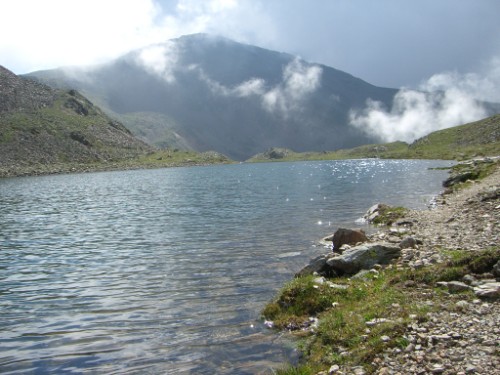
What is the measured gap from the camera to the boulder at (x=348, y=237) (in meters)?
27.6

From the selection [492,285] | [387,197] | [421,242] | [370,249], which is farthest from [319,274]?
[387,197]

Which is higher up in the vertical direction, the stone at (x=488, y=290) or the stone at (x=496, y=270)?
the stone at (x=496, y=270)

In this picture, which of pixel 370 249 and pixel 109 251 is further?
pixel 109 251

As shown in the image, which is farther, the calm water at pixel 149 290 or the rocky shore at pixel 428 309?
the calm water at pixel 149 290

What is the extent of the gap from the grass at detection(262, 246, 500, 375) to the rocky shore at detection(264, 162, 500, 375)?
41mm

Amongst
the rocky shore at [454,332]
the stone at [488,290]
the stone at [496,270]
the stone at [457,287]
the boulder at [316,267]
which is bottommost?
the boulder at [316,267]

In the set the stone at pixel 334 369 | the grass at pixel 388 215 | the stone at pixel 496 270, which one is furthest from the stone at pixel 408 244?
the grass at pixel 388 215

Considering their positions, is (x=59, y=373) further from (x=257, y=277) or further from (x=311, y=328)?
(x=257, y=277)

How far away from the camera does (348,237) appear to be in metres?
27.8

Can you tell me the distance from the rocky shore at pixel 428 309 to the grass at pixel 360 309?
4cm

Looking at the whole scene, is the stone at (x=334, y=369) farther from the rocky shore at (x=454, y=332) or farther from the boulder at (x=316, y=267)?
the boulder at (x=316, y=267)

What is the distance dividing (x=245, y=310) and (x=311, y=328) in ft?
13.1

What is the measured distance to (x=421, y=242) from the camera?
23234 millimetres

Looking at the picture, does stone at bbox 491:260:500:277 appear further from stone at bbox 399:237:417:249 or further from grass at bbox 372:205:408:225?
grass at bbox 372:205:408:225
